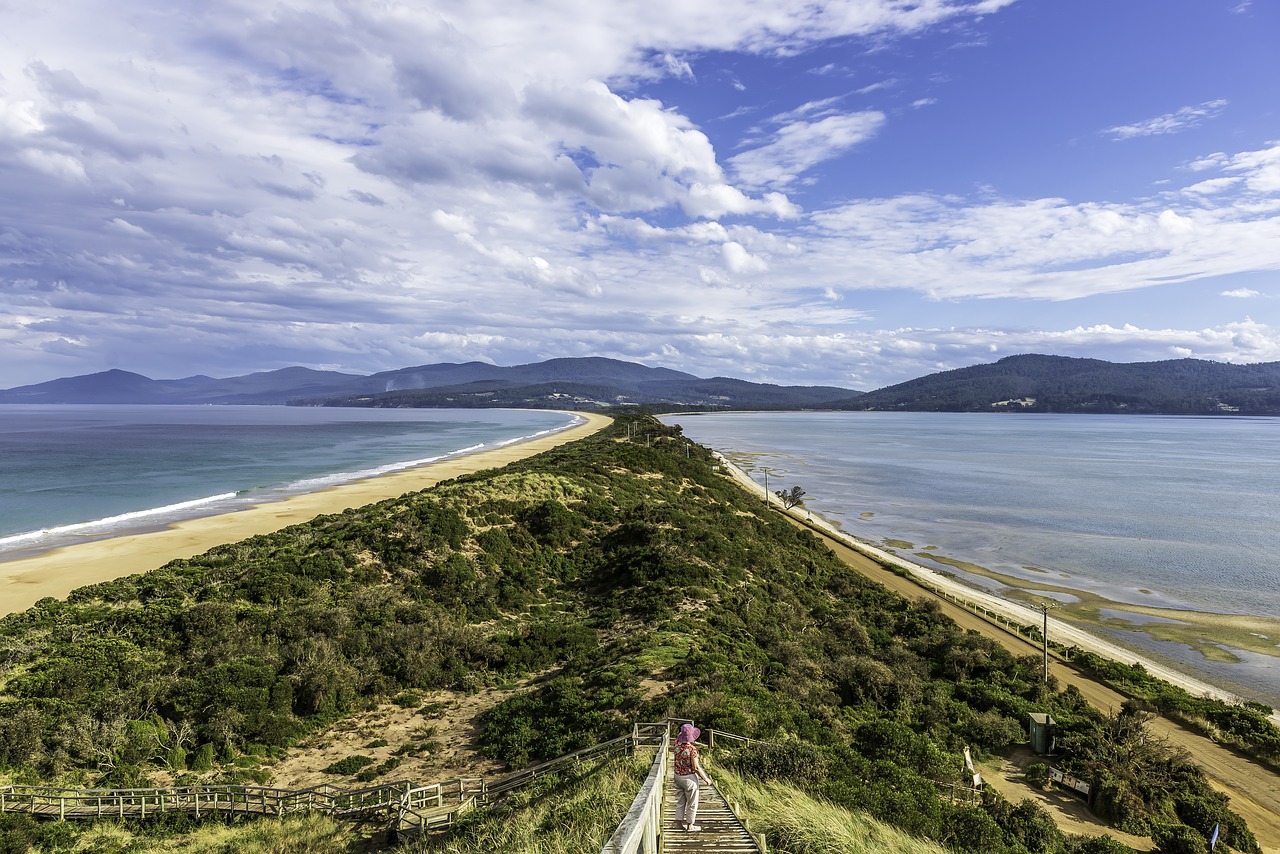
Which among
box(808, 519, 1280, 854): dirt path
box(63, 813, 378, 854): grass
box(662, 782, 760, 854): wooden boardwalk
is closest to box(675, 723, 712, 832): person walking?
box(662, 782, 760, 854): wooden boardwalk

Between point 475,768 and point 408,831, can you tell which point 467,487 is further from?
point 408,831

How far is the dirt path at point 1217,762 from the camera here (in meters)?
17.7

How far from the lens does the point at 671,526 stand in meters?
35.6

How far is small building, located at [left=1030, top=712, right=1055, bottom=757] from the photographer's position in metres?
19.0

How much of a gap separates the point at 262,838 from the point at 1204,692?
3781 cm

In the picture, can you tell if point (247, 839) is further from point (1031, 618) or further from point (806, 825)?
point (1031, 618)

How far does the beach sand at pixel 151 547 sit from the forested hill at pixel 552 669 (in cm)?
959

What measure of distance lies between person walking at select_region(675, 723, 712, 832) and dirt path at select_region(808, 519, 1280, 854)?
578 inches

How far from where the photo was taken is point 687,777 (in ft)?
25.8

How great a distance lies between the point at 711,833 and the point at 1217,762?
954 inches

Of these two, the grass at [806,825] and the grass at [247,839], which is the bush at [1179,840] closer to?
the grass at [806,825]

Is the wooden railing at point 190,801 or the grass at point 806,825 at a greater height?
the grass at point 806,825

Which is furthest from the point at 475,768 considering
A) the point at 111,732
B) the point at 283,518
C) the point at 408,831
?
the point at 283,518

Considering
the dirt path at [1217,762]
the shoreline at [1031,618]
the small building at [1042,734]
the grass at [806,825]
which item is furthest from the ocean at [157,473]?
the dirt path at [1217,762]
